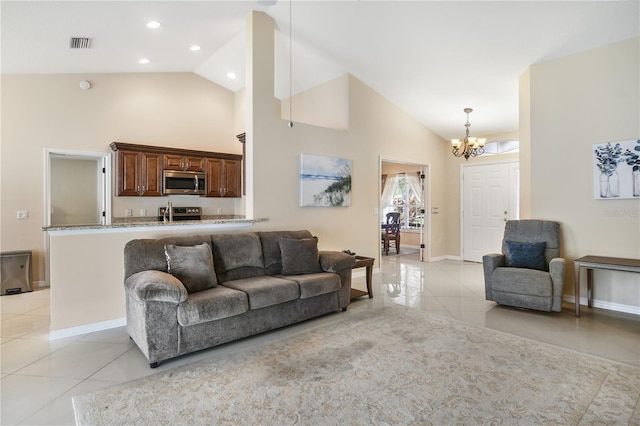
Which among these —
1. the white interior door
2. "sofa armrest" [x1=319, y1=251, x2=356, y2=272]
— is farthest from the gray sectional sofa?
the white interior door

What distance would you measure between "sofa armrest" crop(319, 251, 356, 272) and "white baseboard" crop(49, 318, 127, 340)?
86.4 inches

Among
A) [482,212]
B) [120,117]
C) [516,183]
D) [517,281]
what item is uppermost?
[120,117]

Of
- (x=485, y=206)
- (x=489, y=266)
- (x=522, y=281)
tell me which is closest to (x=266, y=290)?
(x=489, y=266)

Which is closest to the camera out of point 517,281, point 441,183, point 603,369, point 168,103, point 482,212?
point 603,369

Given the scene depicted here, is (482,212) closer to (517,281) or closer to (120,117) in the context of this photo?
(517,281)

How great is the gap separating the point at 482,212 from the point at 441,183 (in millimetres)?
1054

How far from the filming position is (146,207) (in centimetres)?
582

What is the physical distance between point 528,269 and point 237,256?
3.37m

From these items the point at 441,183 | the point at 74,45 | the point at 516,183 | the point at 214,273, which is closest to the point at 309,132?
the point at 214,273

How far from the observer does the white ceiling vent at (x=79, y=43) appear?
13.3ft

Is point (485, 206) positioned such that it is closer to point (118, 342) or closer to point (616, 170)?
point (616, 170)

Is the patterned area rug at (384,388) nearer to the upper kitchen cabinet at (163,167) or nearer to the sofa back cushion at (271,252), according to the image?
the sofa back cushion at (271,252)

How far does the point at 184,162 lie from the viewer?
5977 mm

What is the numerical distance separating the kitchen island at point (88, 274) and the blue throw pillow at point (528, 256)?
13.6ft
